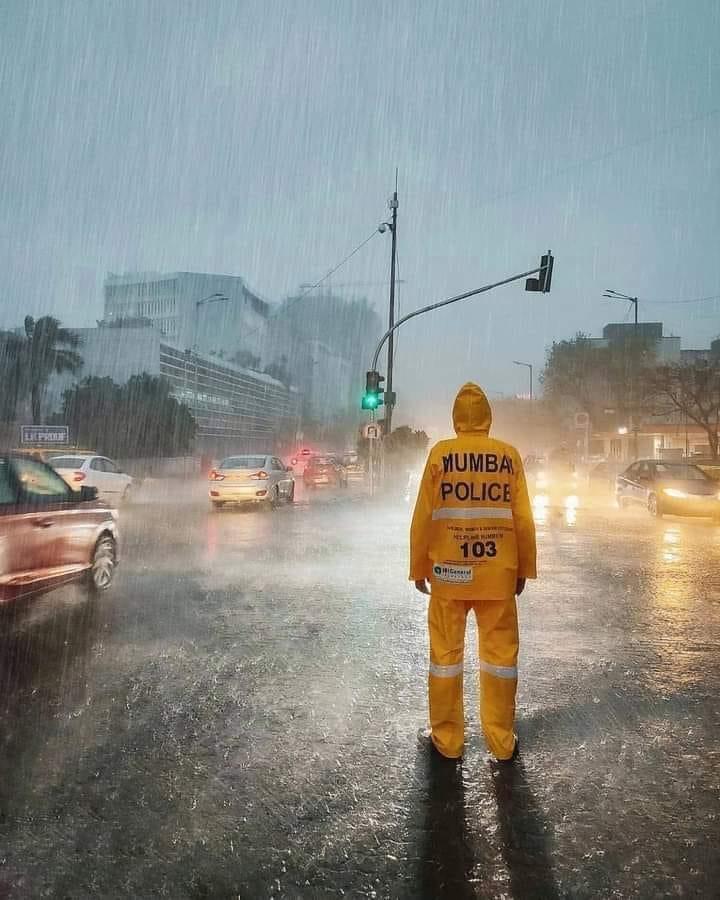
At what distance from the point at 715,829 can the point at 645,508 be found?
57.9 feet

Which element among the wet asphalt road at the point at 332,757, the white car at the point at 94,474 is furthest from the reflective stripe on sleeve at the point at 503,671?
the white car at the point at 94,474

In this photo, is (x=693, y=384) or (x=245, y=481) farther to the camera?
(x=693, y=384)

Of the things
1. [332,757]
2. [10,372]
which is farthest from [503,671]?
[10,372]

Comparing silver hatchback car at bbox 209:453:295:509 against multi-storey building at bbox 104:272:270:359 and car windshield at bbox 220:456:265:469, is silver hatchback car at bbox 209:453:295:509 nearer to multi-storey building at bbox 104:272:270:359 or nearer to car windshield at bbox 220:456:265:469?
car windshield at bbox 220:456:265:469

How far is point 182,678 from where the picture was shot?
516cm

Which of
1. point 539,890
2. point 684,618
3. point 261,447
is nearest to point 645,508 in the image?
point 684,618

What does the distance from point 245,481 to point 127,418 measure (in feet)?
114

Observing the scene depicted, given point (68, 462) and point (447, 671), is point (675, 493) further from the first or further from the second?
point (447, 671)

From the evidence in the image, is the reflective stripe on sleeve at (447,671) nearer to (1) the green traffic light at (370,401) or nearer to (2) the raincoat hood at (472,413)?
(2) the raincoat hood at (472,413)

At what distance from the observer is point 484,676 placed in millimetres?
3943

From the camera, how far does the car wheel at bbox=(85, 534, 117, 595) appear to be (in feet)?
25.7

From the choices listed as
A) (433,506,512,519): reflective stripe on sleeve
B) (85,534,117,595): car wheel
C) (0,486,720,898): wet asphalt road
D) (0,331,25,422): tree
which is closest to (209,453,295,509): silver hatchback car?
(85,534,117,595): car wheel

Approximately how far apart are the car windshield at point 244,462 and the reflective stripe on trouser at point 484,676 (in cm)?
1654

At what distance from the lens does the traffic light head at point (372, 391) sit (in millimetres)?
26484
